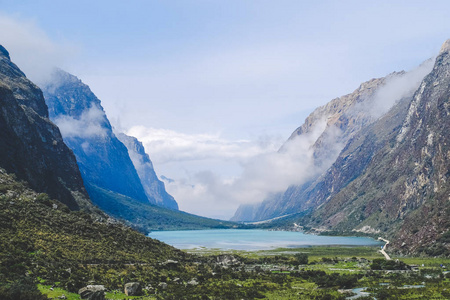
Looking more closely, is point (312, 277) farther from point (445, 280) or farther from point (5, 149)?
point (5, 149)

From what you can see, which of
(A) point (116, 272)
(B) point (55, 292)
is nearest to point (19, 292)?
(B) point (55, 292)

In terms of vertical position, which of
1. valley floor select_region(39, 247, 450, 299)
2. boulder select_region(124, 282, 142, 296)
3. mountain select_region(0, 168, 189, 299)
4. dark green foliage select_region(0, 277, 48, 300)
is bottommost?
valley floor select_region(39, 247, 450, 299)

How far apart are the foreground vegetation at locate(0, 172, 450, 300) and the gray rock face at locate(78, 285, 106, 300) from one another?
81 centimetres

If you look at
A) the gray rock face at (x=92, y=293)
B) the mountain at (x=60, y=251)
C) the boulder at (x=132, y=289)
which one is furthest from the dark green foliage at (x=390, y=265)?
the gray rock face at (x=92, y=293)

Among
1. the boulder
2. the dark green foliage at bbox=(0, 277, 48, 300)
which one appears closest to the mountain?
the dark green foliage at bbox=(0, 277, 48, 300)

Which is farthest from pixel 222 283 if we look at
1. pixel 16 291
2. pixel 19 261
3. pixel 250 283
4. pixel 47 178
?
pixel 47 178

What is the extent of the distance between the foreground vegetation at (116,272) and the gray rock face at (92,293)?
81 cm

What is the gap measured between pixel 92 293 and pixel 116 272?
704 inches

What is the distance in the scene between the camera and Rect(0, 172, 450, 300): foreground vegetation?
180ft

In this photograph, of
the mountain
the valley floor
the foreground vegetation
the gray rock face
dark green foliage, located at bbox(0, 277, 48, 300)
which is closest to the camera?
dark green foliage, located at bbox(0, 277, 48, 300)

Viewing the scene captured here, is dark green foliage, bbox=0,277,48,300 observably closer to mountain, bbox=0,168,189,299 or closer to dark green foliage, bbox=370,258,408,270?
mountain, bbox=0,168,189,299

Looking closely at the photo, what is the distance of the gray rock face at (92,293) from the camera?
163 ft

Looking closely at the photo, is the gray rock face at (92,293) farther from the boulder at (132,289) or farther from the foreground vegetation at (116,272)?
the boulder at (132,289)

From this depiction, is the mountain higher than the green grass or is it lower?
higher
